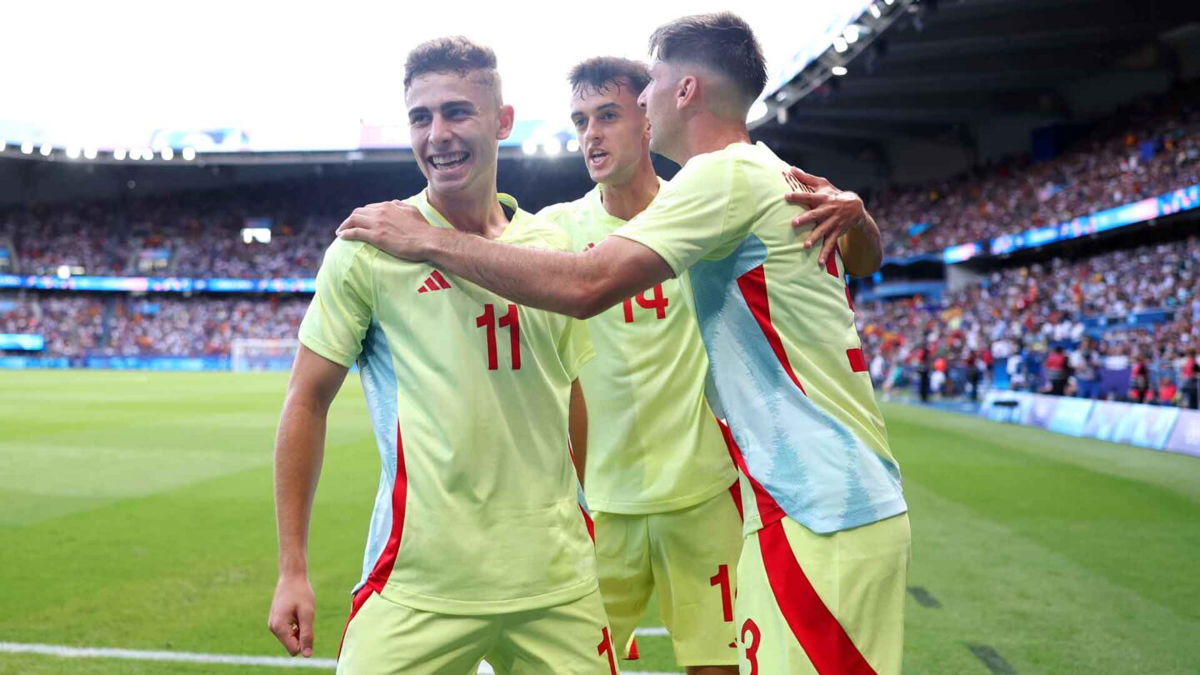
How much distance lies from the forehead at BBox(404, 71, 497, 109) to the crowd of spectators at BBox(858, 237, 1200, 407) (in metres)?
17.4

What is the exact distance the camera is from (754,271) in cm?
232

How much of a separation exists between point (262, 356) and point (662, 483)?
47.7 meters

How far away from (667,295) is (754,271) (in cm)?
106

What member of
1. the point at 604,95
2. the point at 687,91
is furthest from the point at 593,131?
the point at 687,91

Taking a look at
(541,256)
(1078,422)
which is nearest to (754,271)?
(541,256)

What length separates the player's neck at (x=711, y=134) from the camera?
97.7 inches

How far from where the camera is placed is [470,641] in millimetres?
2188

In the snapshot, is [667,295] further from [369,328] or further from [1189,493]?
[1189,493]

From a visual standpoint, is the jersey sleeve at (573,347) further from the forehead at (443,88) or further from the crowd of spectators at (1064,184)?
the crowd of spectators at (1064,184)

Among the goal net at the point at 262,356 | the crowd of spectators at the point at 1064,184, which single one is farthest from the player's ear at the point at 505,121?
the goal net at the point at 262,356

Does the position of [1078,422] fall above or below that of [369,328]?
below

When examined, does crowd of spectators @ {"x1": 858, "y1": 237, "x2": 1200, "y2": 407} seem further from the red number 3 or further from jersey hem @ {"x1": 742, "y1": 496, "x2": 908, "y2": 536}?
the red number 3

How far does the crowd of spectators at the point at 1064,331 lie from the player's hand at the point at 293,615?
699 inches

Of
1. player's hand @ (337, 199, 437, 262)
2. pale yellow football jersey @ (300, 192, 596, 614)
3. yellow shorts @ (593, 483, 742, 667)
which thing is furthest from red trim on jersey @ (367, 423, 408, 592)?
yellow shorts @ (593, 483, 742, 667)
